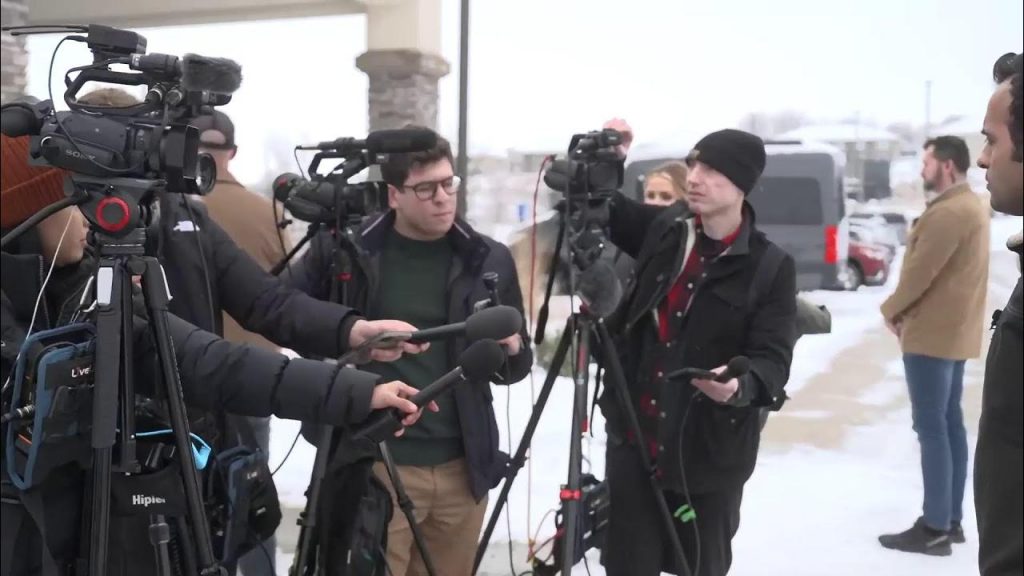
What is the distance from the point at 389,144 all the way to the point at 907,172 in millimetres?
5165

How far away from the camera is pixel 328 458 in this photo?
6.02ft

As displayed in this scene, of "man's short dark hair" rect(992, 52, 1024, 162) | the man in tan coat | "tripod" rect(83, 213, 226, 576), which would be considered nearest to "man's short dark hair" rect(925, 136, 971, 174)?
the man in tan coat

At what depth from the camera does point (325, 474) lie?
1809 mm

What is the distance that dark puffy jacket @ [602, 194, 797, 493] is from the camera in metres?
2.01

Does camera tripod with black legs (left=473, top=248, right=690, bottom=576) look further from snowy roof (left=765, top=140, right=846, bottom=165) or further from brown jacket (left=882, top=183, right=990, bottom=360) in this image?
snowy roof (left=765, top=140, right=846, bottom=165)

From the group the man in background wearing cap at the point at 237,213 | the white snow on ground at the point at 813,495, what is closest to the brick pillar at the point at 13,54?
the white snow on ground at the point at 813,495

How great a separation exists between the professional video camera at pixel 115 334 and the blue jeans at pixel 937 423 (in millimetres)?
2630

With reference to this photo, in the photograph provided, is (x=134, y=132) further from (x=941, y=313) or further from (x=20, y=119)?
(x=941, y=313)

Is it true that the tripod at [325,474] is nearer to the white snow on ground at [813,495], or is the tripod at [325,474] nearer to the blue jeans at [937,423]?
the white snow on ground at [813,495]

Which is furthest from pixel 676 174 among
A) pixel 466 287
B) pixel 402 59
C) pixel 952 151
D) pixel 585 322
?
pixel 402 59

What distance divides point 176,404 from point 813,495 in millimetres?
3162

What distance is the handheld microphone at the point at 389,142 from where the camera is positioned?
1.95 metres

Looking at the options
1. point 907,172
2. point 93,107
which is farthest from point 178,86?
point 907,172

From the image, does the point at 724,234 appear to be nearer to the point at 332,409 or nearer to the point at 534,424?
the point at 534,424
